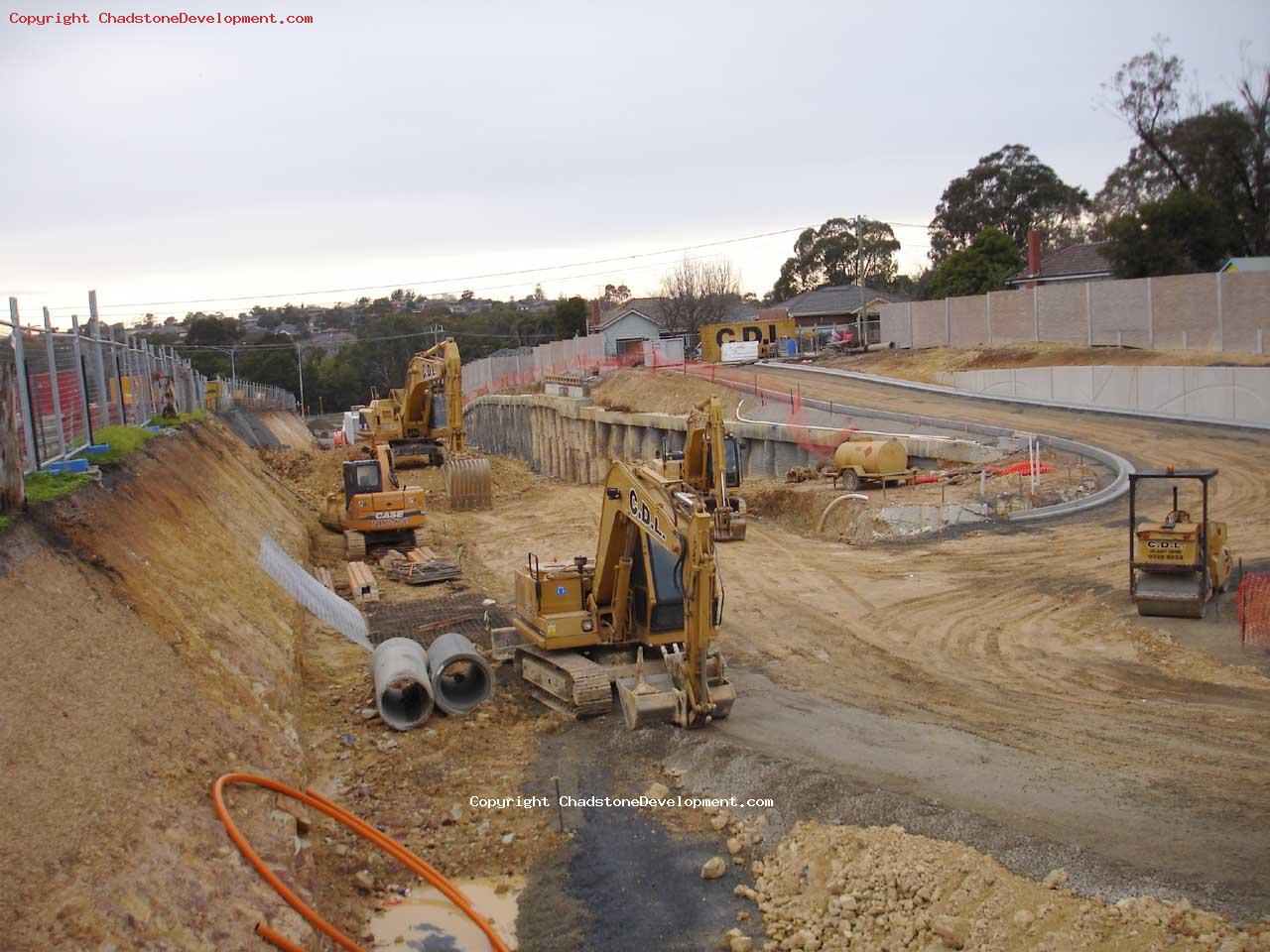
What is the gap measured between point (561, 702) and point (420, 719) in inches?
63.5

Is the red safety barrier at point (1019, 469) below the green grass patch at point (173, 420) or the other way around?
below

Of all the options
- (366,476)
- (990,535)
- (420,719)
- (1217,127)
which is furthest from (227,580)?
(1217,127)

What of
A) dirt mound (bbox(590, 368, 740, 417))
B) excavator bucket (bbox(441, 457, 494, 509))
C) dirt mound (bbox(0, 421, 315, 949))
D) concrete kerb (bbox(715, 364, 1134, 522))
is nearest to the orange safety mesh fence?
concrete kerb (bbox(715, 364, 1134, 522))

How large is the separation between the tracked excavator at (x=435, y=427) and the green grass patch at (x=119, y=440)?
12.2m

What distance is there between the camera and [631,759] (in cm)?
1136

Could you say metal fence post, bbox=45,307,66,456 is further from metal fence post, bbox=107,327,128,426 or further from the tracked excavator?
the tracked excavator

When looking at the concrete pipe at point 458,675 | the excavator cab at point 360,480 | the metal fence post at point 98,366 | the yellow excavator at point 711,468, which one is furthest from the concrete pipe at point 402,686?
the excavator cab at point 360,480

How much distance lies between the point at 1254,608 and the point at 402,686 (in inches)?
453

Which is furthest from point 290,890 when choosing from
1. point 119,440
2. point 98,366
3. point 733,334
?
point 733,334

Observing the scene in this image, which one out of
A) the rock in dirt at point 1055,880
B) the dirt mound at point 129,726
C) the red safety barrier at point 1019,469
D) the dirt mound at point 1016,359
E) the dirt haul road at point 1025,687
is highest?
the dirt mound at point 1016,359

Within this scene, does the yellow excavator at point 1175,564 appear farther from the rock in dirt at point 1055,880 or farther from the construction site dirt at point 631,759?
the rock in dirt at point 1055,880

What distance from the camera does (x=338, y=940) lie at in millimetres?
7102

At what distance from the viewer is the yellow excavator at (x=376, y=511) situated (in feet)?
77.4

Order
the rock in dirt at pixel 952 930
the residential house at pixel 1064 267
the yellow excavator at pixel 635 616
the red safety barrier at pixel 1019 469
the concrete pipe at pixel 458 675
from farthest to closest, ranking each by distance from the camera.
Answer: the residential house at pixel 1064 267 < the red safety barrier at pixel 1019 469 < the concrete pipe at pixel 458 675 < the yellow excavator at pixel 635 616 < the rock in dirt at pixel 952 930
